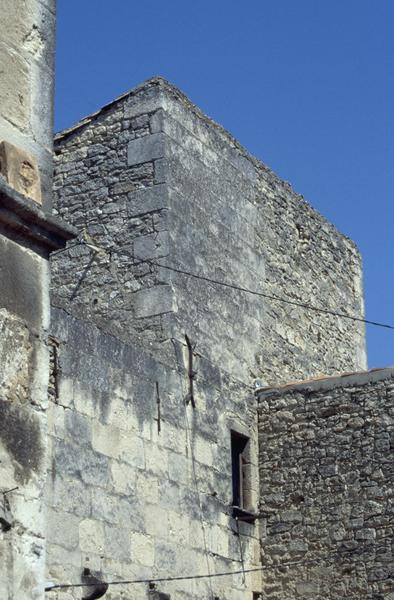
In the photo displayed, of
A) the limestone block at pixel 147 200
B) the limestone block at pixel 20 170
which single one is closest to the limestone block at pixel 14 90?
the limestone block at pixel 20 170

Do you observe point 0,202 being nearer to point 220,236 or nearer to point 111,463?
point 111,463

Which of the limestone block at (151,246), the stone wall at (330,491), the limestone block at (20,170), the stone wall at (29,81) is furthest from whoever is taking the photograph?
the limestone block at (151,246)

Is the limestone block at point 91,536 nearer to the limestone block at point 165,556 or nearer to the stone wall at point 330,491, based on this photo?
the limestone block at point 165,556

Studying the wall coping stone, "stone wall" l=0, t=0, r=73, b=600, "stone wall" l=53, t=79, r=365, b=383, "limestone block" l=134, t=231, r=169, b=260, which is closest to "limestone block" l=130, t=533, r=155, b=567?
"stone wall" l=53, t=79, r=365, b=383

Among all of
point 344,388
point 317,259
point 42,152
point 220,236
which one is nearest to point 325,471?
point 344,388

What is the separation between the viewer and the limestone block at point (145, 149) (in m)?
→ 11.3

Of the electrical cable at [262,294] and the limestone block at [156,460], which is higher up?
the electrical cable at [262,294]

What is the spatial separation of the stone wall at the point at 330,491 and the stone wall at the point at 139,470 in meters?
0.24

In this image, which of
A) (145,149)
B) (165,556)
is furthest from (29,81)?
(145,149)

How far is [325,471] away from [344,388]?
30.5 inches

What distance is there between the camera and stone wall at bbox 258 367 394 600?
10.7 meters

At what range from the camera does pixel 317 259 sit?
13.8 m

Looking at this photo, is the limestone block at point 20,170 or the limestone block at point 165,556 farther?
the limestone block at point 165,556

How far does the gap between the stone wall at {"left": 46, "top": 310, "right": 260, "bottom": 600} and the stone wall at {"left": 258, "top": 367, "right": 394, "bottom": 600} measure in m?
0.24
